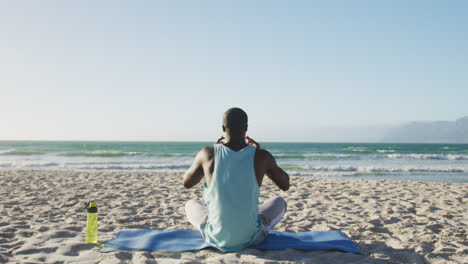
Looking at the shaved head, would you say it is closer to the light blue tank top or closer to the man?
the man

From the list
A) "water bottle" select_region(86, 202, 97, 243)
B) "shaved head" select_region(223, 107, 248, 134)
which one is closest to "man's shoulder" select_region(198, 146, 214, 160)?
"shaved head" select_region(223, 107, 248, 134)

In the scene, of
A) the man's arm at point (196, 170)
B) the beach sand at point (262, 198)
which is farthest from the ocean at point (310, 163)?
the man's arm at point (196, 170)

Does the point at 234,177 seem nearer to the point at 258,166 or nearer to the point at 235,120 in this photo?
the point at 258,166

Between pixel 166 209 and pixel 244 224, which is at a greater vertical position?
pixel 244 224

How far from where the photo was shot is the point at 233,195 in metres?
2.73

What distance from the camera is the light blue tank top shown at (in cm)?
268

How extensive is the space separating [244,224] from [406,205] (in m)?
4.05

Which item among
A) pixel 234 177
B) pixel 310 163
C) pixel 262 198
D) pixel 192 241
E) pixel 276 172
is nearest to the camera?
pixel 234 177

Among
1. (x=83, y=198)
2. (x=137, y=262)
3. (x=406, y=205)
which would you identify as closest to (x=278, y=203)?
(x=137, y=262)

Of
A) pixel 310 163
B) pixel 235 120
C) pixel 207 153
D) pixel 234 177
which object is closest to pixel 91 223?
pixel 207 153

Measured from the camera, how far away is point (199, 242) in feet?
11.0

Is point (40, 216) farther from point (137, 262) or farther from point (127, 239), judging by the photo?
point (137, 262)

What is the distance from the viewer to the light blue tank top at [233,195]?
2678mm

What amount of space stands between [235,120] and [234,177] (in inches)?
18.5
